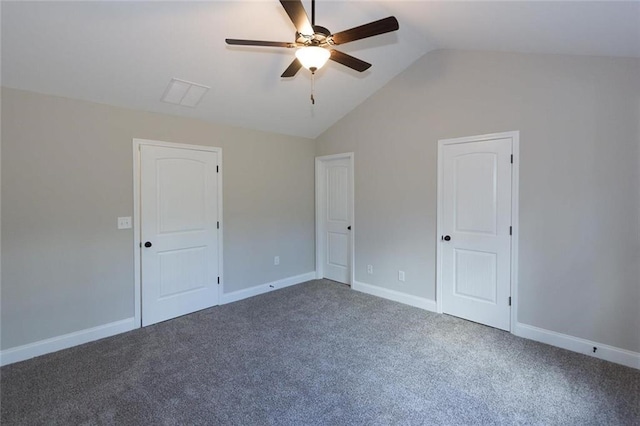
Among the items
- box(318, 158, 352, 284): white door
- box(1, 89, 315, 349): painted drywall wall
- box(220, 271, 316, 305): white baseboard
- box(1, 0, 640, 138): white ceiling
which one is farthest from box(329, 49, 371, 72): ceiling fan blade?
box(220, 271, 316, 305): white baseboard

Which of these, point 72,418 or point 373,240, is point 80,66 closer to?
point 72,418

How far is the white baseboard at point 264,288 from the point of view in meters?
Result: 4.21

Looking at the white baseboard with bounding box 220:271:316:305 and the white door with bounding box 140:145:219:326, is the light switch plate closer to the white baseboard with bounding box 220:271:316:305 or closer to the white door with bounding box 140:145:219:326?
the white door with bounding box 140:145:219:326

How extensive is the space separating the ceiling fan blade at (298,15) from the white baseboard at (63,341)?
3332 mm

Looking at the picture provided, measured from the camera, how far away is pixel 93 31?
239 cm

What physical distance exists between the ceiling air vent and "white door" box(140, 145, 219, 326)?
0.56m

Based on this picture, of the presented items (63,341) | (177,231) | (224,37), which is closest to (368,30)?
(224,37)

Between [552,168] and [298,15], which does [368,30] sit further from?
[552,168]

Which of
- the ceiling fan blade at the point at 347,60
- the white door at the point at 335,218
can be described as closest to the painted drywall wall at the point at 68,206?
the white door at the point at 335,218

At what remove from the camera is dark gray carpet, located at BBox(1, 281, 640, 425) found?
81.2 inches

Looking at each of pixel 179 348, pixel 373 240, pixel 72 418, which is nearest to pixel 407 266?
pixel 373 240

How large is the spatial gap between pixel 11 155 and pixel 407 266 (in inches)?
165

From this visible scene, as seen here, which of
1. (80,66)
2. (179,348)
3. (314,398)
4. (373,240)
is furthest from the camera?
(373,240)

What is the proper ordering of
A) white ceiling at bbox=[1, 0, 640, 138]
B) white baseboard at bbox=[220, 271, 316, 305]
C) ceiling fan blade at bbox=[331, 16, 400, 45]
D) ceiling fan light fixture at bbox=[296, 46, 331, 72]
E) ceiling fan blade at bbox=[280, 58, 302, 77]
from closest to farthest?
1. ceiling fan blade at bbox=[331, 16, 400, 45]
2. ceiling fan light fixture at bbox=[296, 46, 331, 72]
3. white ceiling at bbox=[1, 0, 640, 138]
4. ceiling fan blade at bbox=[280, 58, 302, 77]
5. white baseboard at bbox=[220, 271, 316, 305]
